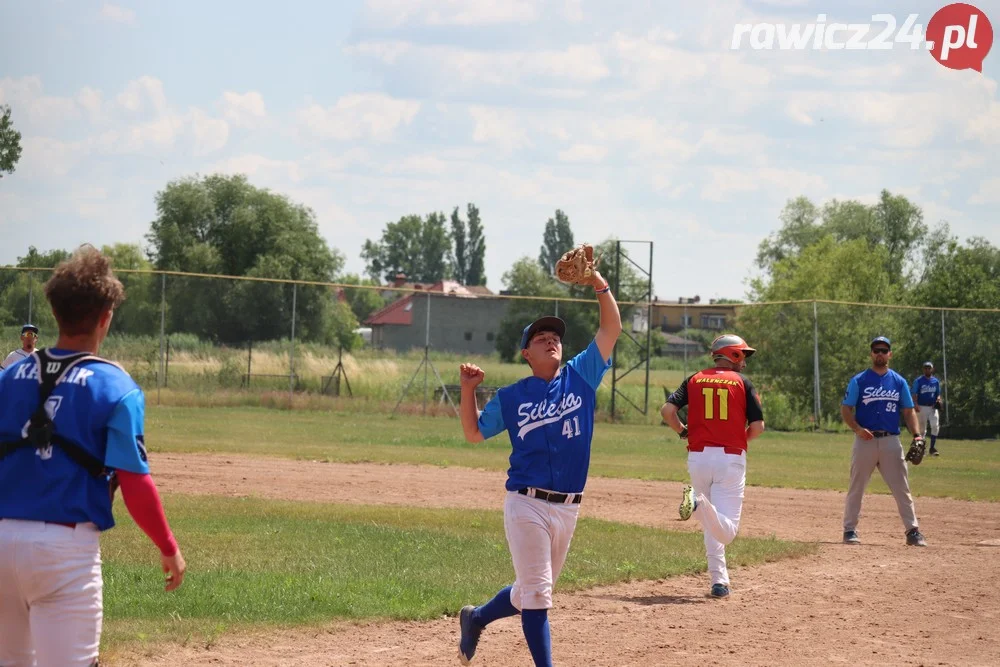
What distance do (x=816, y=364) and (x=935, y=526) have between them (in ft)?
59.2

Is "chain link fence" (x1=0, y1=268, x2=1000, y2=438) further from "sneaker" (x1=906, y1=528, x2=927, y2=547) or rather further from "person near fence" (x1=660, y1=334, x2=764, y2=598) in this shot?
"person near fence" (x1=660, y1=334, x2=764, y2=598)

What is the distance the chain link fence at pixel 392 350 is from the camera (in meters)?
31.1

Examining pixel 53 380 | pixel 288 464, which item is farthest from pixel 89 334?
pixel 288 464

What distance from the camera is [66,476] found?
154 inches

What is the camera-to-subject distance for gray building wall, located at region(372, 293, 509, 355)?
35.2 m

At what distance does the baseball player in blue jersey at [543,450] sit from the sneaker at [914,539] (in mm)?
7724

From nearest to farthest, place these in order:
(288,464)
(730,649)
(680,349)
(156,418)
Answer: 1. (730,649)
2. (288,464)
3. (156,418)
4. (680,349)

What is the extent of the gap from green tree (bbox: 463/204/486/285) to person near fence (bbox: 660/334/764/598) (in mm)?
133775

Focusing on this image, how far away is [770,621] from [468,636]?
276 centimetres

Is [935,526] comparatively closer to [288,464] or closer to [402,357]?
[288,464]

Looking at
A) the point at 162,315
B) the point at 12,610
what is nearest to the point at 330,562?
the point at 12,610

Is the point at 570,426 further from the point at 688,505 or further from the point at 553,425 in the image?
the point at 688,505

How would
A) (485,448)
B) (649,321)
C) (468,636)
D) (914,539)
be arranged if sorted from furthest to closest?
(649,321), (485,448), (914,539), (468,636)

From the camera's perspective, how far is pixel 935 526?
1446 cm
